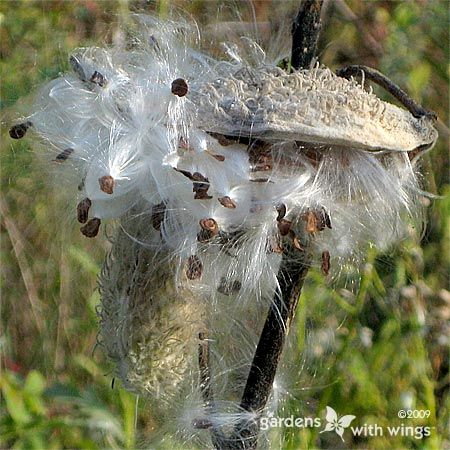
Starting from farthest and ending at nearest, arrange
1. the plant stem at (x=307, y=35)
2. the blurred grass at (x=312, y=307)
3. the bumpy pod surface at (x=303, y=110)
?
1. the blurred grass at (x=312, y=307)
2. the plant stem at (x=307, y=35)
3. the bumpy pod surface at (x=303, y=110)

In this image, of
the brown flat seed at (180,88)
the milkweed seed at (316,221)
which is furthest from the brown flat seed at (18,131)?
the milkweed seed at (316,221)

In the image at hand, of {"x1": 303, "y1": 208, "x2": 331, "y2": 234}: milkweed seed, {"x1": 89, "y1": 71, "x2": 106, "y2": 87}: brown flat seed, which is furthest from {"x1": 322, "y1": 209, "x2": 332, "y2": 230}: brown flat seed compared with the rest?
{"x1": 89, "y1": 71, "x2": 106, "y2": 87}: brown flat seed

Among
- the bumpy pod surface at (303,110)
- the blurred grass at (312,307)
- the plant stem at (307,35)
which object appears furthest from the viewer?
the blurred grass at (312,307)

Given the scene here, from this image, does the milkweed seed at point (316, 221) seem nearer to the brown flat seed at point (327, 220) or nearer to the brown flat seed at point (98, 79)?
the brown flat seed at point (327, 220)

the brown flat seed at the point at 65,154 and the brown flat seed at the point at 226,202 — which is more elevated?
the brown flat seed at the point at 226,202

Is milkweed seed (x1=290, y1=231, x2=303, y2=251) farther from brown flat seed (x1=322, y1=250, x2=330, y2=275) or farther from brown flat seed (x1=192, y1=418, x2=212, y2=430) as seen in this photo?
brown flat seed (x1=192, y1=418, x2=212, y2=430)

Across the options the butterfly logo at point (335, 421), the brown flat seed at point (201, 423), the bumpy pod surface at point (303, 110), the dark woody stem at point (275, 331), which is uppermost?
the bumpy pod surface at point (303, 110)

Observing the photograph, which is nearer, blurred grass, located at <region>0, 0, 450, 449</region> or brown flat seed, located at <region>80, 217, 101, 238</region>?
brown flat seed, located at <region>80, 217, 101, 238</region>

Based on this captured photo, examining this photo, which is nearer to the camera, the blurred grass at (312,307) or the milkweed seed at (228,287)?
the milkweed seed at (228,287)
